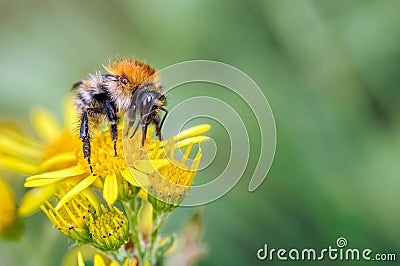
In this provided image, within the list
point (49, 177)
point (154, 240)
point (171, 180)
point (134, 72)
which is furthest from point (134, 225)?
point (134, 72)

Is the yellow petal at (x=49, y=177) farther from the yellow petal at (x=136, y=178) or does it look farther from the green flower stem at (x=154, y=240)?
the green flower stem at (x=154, y=240)

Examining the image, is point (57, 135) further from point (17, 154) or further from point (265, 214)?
point (265, 214)

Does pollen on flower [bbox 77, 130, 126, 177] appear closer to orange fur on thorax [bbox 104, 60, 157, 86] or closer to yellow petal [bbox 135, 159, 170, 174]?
yellow petal [bbox 135, 159, 170, 174]

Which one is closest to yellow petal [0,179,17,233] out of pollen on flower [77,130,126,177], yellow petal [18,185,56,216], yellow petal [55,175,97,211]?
yellow petal [18,185,56,216]

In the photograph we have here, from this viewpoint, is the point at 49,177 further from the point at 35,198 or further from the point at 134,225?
the point at 35,198

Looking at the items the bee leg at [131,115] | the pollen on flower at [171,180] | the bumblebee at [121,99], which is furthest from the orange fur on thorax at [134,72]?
the pollen on flower at [171,180]

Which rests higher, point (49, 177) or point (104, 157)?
point (104, 157)
